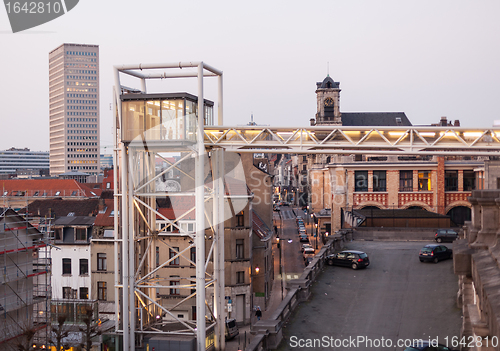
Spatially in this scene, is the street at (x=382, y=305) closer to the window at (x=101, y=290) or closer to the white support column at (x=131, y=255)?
the white support column at (x=131, y=255)

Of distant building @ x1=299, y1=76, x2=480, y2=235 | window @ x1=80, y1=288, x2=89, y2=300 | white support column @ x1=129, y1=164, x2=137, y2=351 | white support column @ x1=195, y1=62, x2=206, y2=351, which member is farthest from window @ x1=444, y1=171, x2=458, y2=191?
white support column @ x1=129, y1=164, x2=137, y2=351

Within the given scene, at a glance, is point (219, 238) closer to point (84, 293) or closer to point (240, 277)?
point (240, 277)

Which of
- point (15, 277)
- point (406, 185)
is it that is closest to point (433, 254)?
point (15, 277)

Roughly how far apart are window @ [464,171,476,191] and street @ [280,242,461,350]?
3326 cm

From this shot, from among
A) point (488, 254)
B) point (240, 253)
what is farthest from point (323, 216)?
point (488, 254)

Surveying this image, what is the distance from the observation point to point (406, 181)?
61312 millimetres

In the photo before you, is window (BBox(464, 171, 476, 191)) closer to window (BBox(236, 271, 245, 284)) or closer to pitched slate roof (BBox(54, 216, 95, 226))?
window (BBox(236, 271, 245, 284))

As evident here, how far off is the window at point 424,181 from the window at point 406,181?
105 cm

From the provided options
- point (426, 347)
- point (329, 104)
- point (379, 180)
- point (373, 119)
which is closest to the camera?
point (426, 347)

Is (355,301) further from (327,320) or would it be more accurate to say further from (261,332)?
(261,332)

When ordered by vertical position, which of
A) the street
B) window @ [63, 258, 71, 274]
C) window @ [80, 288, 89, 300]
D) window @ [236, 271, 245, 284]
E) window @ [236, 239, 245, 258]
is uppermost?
the street

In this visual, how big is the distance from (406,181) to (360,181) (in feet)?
18.0

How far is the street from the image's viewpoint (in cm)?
1769

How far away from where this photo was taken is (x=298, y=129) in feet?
66.3
